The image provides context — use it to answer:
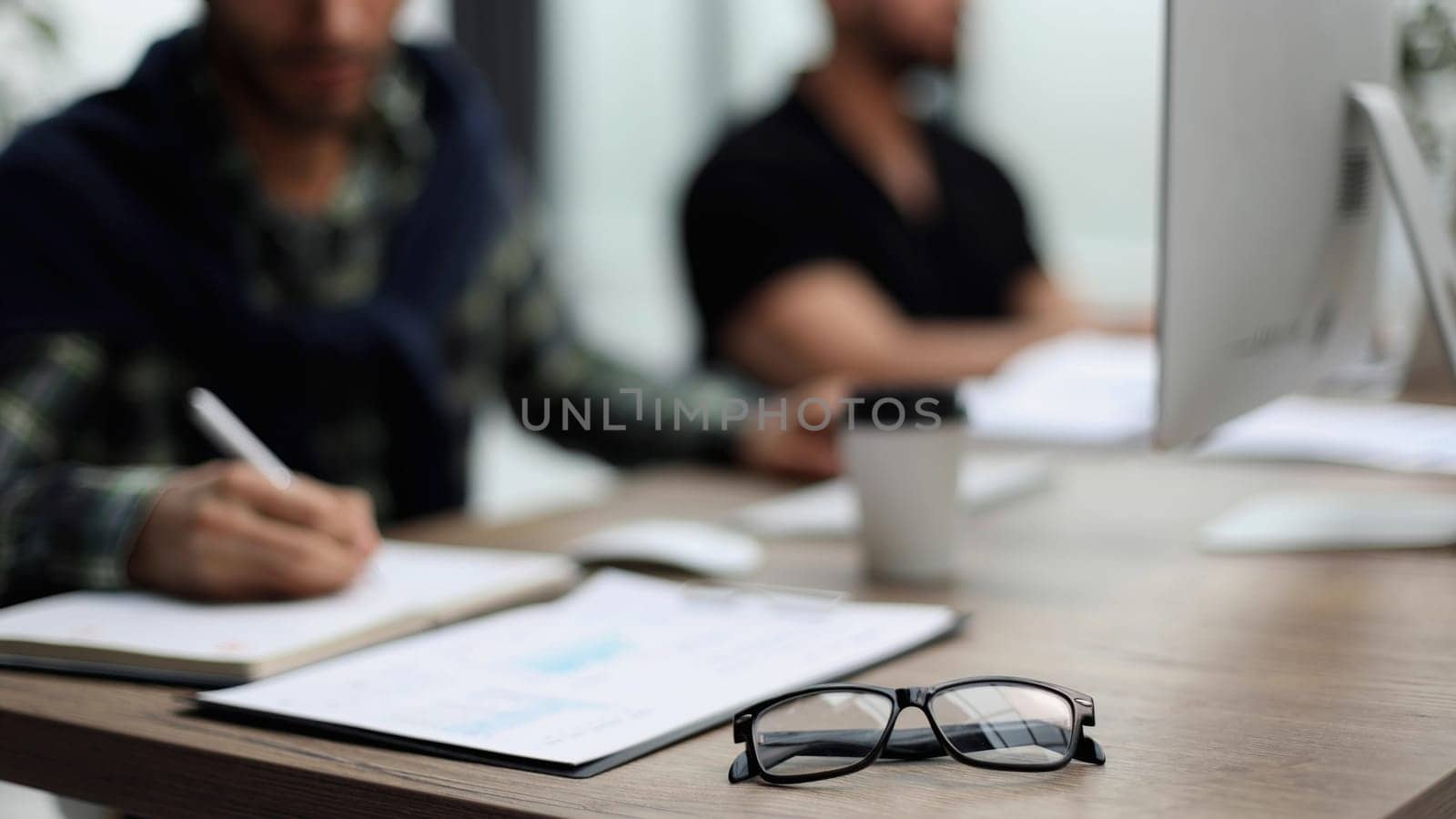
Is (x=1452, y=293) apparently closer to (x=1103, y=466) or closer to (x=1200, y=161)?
(x=1200, y=161)

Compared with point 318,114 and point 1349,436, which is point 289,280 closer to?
point 318,114

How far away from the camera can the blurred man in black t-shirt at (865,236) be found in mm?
2127

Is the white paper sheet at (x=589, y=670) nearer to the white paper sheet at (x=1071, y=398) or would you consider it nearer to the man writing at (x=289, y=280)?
the man writing at (x=289, y=280)

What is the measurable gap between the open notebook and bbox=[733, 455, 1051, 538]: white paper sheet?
0.21m

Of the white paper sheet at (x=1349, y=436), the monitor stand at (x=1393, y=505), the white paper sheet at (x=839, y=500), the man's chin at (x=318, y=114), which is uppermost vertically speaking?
the man's chin at (x=318, y=114)

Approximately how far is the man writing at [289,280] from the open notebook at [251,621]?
101 mm

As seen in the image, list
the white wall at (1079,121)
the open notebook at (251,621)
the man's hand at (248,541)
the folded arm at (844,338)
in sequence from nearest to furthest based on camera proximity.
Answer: the open notebook at (251,621)
the man's hand at (248,541)
the folded arm at (844,338)
the white wall at (1079,121)

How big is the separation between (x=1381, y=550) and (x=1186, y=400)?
0.92 feet

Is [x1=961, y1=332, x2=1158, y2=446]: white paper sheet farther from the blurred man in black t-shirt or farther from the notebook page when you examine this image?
the notebook page

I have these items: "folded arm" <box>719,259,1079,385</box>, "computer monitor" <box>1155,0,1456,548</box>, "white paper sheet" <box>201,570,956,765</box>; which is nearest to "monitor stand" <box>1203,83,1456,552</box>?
"computer monitor" <box>1155,0,1456,548</box>

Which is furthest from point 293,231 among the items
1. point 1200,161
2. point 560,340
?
point 1200,161

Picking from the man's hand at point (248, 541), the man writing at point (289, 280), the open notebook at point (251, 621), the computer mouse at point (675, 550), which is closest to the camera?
the open notebook at point (251, 621)

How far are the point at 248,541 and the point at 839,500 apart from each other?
0.55 m

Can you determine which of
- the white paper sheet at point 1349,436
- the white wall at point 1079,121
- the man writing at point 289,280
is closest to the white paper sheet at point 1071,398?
the white paper sheet at point 1349,436
